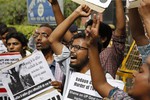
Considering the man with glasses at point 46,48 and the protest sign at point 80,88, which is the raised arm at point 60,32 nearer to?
the man with glasses at point 46,48

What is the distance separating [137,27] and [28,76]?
3.74 feet

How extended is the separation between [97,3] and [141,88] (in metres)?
1.34

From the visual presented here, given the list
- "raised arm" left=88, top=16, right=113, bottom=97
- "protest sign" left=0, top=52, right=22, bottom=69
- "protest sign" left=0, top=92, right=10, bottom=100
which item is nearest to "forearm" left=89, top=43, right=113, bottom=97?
"raised arm" left=88, top=16, right=113, bottom=97

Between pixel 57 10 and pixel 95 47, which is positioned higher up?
pixel 57 10

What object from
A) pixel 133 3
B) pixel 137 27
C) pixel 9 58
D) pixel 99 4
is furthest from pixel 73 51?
pixel 9 58

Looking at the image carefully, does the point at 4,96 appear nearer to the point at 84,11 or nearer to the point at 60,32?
the point at 60,32

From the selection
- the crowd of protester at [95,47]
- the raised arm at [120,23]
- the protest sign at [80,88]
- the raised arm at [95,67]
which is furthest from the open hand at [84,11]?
the raised arm at [95,67]

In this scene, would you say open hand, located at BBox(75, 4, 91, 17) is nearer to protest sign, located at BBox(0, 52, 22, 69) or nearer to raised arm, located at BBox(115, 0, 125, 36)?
raised arm, located at BBox(115, 0, 125, 36)

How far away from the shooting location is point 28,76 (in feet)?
13.3

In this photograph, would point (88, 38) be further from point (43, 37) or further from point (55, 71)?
point (43, 37)

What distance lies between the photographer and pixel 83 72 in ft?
12.1

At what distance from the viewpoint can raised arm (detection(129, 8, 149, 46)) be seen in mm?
3500

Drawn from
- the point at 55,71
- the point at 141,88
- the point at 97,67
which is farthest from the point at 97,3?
the point at 141,88

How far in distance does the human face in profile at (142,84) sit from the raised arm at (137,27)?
104 cm
